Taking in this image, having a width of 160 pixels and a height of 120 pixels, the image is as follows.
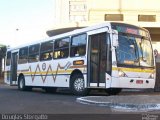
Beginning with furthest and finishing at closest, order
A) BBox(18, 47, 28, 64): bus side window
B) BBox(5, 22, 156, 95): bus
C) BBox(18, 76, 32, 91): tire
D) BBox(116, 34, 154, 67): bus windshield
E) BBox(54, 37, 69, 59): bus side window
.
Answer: BBox(18, 47, 28, 64): bus side window
BBox(18, 76, 32, 91): tire
BBox(54, 37, 69, 59): bus side window
BBox(116, 34, 154, 67): bus windshield
BBox(5, 22, 156, 95): bus

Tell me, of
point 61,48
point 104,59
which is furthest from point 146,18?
point 104,59

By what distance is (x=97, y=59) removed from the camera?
1741cm

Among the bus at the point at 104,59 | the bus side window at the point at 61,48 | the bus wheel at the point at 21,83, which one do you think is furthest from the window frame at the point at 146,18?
the bus side window at the point at 61,48

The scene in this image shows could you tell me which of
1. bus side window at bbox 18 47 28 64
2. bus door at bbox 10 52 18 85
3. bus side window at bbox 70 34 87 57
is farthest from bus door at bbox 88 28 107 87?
bus door at bbox 10 52 18 85

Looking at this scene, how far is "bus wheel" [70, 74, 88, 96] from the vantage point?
18031mm

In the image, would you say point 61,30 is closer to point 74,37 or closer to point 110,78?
point 74,37

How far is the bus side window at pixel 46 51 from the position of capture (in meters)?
21.5

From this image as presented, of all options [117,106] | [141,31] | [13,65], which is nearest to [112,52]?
[141,31]

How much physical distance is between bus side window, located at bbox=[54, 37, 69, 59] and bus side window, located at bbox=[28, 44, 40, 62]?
2.63m

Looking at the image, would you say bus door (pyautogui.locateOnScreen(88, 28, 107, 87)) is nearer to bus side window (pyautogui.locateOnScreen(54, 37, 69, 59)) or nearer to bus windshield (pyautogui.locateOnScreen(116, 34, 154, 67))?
bus windshield (pyautogui.locateOnScreen(116, 34, 154, 67))

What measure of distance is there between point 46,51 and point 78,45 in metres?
3.78

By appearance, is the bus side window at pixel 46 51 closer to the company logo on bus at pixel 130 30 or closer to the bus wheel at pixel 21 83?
the bus wheel at pixel 21 83

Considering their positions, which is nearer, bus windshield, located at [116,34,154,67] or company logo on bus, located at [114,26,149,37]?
bus windshield, located at [116,34,154,67]

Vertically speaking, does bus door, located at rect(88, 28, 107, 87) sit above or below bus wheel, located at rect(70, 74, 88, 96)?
above
